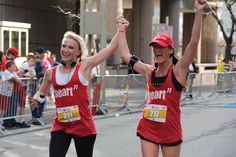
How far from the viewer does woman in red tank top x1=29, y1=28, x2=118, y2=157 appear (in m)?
4.89

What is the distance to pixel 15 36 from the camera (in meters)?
26.0

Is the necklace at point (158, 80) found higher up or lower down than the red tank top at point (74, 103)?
higher up

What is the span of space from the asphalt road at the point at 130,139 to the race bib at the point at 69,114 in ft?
12.3

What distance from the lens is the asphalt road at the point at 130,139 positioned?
8812 millimetres

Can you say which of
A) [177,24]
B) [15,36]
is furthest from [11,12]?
[177,24]

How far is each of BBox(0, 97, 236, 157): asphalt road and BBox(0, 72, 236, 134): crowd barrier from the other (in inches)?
26.9

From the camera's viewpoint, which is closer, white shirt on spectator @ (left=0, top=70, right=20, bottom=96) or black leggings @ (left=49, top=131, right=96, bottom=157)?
black leggings @ (left=49, top=131, right=96, bottom=157)

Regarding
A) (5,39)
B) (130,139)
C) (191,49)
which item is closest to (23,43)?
(5,39)

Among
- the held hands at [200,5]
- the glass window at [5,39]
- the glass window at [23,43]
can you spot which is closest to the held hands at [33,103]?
the held hands at [200,5]

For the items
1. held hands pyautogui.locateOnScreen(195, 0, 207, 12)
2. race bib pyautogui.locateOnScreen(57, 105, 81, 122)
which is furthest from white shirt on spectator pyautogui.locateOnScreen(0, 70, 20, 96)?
held hands pyautogui.locateOnScreen(195, 0, 207, 12)

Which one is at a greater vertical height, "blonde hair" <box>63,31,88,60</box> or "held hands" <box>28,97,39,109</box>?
"blonde hair" <box>63,31,88,60</box>

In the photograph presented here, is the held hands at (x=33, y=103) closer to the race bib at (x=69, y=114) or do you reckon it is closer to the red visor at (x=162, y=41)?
the race bib at (x=69, y=114)

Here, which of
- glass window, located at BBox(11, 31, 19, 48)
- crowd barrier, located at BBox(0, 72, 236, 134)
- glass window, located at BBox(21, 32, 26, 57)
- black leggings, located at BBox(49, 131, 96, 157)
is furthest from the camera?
glass window, located at BBox(21, 32, 26, 57)

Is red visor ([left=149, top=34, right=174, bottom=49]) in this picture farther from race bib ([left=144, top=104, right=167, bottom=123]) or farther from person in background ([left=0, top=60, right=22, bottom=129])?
person in background ([left=0, top=60, right=22, bottom=129])
